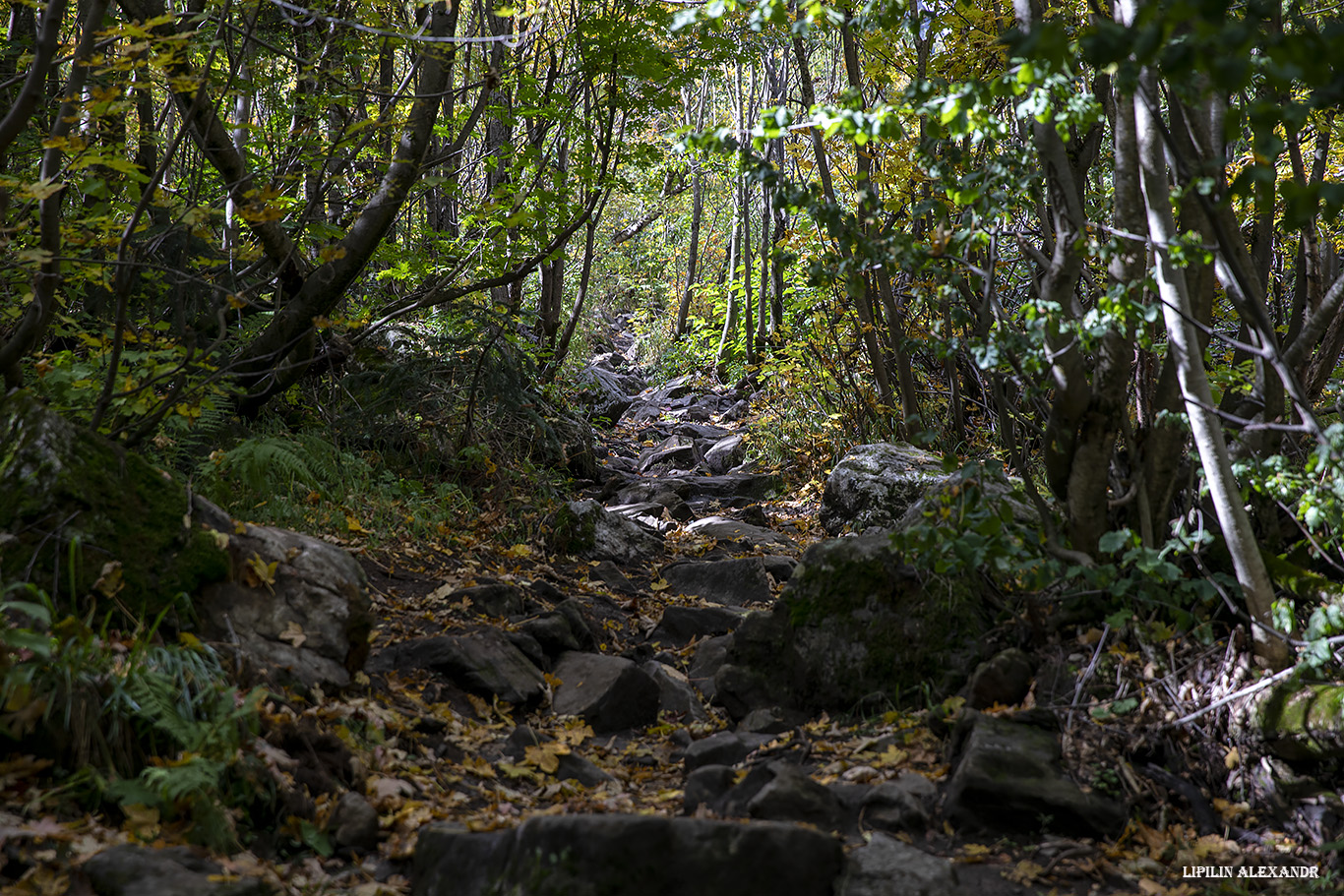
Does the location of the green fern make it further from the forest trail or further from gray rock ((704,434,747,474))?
gray rock ((704,434,747,474))

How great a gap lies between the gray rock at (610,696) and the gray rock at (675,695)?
9 cm

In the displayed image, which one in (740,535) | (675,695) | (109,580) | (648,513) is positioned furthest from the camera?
(648,513)

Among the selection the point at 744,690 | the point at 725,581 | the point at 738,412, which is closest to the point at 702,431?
the point at 738,412

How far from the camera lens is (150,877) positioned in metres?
2.23

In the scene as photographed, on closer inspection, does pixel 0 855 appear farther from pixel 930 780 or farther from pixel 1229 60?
pixel 1229 60

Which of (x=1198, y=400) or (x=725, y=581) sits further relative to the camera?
(x=725, y=581)

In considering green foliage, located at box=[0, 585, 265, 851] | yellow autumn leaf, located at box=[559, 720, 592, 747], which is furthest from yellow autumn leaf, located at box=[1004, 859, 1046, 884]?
green foliage, located at box=[0, 585, 265, 851]

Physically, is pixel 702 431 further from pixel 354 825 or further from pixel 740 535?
pixel 354 825

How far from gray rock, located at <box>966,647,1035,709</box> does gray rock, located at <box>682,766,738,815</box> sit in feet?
3.97

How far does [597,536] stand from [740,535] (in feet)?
4.77

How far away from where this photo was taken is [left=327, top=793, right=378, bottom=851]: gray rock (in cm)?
292

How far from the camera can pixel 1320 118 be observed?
15.9 feet

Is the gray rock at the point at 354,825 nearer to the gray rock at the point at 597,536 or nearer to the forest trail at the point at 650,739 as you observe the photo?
the forest trail at the point at 650,739

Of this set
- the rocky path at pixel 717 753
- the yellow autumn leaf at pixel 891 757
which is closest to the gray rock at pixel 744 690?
the rocky path at pixel 717 753
